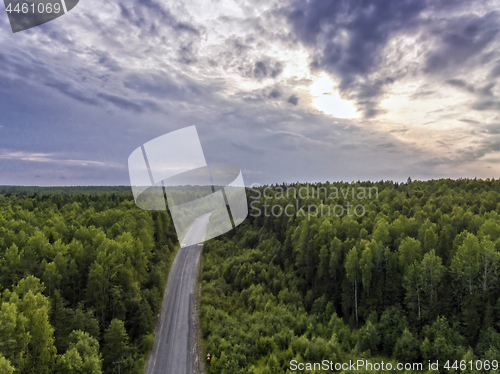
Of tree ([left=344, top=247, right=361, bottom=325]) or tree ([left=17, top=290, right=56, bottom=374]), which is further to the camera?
tree ([left=344, top=247, right=361, bottom=325])

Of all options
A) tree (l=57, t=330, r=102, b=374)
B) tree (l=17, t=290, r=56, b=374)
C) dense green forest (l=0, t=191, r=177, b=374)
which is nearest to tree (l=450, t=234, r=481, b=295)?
dense green forest (l=0, t=191, r=177, b=374)

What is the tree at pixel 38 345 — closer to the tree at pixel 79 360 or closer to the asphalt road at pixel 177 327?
the tree at pixel 79 360

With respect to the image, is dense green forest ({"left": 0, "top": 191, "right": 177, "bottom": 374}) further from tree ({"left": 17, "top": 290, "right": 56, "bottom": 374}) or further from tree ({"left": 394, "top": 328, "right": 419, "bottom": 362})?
tree ({"left": 394, "top": 328, "right": 419, "bottom": 362})

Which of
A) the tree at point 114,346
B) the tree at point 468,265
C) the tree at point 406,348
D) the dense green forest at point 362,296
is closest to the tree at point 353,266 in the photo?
the dense green forest at point 362,296

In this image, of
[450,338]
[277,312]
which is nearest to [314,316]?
[277,312]

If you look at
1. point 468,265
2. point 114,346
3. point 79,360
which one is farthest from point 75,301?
point 468,265

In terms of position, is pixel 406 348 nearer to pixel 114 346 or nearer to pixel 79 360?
pixel 114 346

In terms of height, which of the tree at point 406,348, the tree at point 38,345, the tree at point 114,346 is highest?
the tree at point 38,345
